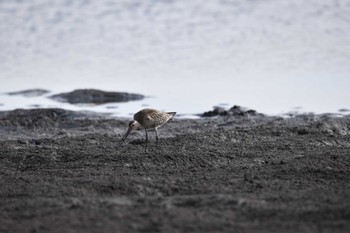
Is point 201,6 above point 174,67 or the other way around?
above

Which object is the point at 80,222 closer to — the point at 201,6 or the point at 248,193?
the point at 248,193

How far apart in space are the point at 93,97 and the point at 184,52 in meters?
4.99

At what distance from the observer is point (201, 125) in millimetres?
14250

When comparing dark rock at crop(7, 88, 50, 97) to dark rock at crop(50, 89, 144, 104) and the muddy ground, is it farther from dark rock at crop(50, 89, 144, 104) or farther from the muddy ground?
the muddy ground

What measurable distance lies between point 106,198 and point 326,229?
2431 millimetres

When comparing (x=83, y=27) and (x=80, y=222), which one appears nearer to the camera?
(x=80, y=222)

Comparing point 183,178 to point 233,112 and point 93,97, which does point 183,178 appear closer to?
point 233,112

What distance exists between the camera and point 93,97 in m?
17.4

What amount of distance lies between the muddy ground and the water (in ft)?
7.64

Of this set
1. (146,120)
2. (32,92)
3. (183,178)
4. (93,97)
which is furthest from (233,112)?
(183,178)

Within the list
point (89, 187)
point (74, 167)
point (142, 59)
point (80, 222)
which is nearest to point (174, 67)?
point (142, 59)

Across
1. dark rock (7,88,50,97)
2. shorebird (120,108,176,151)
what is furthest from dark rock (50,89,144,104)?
shorebird (120,108,176,151)

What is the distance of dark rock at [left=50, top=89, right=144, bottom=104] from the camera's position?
17125mm

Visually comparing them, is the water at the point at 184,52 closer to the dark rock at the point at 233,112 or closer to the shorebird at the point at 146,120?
the dark rock at the point at 233,112
